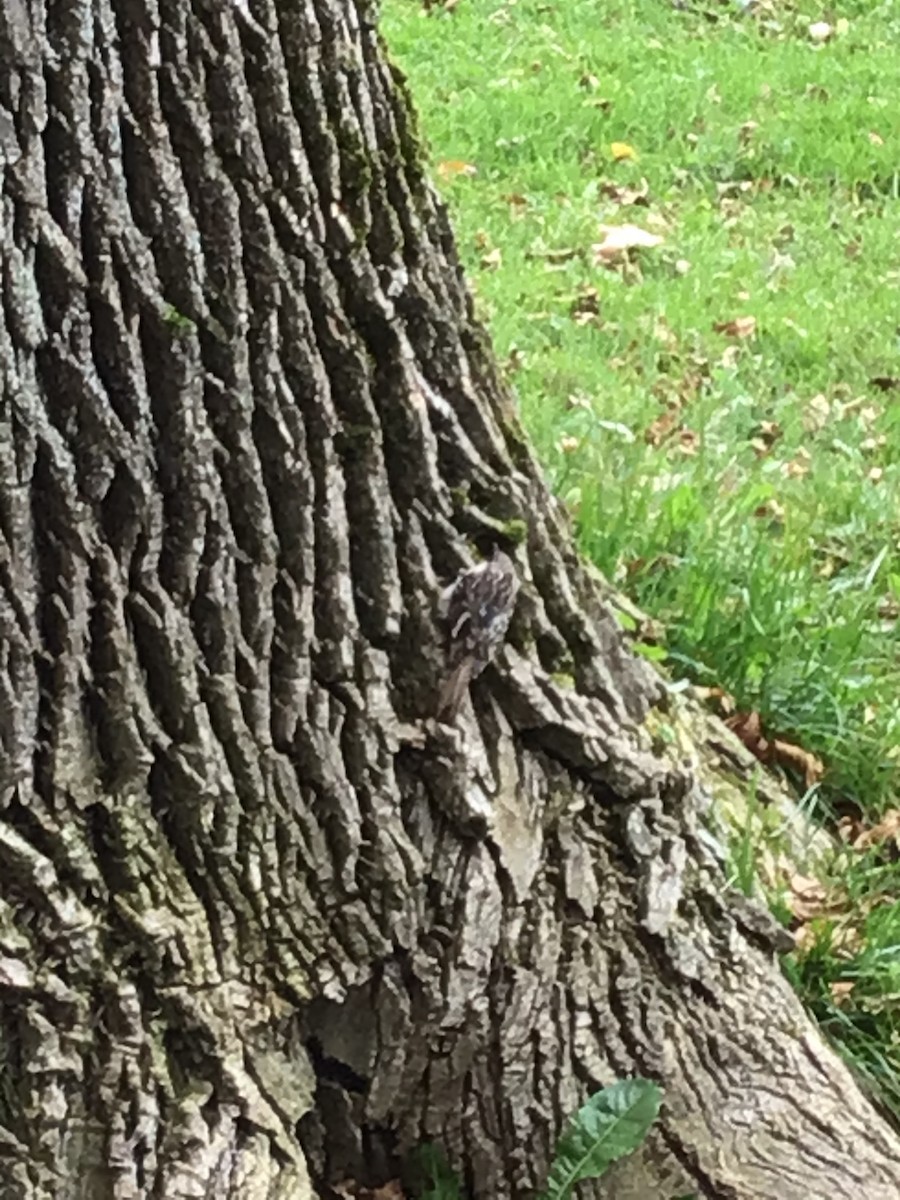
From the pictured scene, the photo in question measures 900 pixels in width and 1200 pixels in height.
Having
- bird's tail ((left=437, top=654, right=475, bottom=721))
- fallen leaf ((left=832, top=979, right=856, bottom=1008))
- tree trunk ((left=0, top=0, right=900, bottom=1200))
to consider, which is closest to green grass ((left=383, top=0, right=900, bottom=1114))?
fallen leaf ((left=832, top=979, right=856, bottom=1008))

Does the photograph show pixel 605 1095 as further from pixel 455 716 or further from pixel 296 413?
pixel 296 413

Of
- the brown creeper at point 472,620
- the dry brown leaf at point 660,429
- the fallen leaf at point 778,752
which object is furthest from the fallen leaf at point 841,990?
the dry brown leaf at point 660,429

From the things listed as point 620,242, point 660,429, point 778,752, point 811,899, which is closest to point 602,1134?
point 811,899

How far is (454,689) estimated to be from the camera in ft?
6.79

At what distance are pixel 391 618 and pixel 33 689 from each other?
1.47 feet

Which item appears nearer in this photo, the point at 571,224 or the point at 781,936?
the point at 781,936

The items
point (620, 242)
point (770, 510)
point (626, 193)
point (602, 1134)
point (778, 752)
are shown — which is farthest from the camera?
point (626, 193)

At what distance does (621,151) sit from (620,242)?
880mm

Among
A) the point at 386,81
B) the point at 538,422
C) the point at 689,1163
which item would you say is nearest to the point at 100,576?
the point at 386,81

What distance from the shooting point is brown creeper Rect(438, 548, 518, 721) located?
6.76 feet

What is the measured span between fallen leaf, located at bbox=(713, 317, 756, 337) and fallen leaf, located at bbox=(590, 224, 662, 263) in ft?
1.94

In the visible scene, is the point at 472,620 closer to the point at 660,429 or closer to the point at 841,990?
the point at 841,990

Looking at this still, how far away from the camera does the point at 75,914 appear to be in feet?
6.17

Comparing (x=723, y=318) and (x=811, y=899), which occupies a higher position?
(x=723, y=318)
